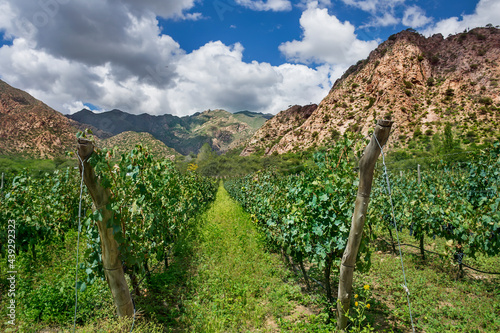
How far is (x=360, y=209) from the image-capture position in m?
2.79

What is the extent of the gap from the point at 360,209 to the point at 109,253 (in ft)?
9.62

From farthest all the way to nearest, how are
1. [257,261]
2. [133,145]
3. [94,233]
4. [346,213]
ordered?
[257,261]
[133,145]
[346,213]
[94,233]

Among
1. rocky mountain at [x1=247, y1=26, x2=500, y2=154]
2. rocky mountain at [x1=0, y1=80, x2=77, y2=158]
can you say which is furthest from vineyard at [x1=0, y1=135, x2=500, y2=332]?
rocky mountain at [x1=0, y1=80, x2=77, y2=158]

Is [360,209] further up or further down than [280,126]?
further down

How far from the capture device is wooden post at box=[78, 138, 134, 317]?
2.70 meters

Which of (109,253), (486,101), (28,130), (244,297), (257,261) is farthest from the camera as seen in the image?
(28,130)

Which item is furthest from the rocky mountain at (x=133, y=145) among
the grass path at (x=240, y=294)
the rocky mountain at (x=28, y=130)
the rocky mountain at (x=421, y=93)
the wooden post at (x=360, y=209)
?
the rocky mountain at (x=421, y=93)

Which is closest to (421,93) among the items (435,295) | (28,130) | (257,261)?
(435,295)

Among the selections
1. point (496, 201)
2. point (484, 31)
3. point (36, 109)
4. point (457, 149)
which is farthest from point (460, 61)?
point (36, 109)

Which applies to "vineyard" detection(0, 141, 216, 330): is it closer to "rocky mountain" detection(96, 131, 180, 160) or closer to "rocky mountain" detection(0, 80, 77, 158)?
"rocky mountain" detection(96, 131, 180, 160)

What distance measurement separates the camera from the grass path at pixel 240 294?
3455 mm

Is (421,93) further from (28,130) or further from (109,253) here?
(28,130)

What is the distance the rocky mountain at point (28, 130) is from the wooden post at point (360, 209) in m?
63.2

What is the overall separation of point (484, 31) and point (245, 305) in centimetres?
7933
